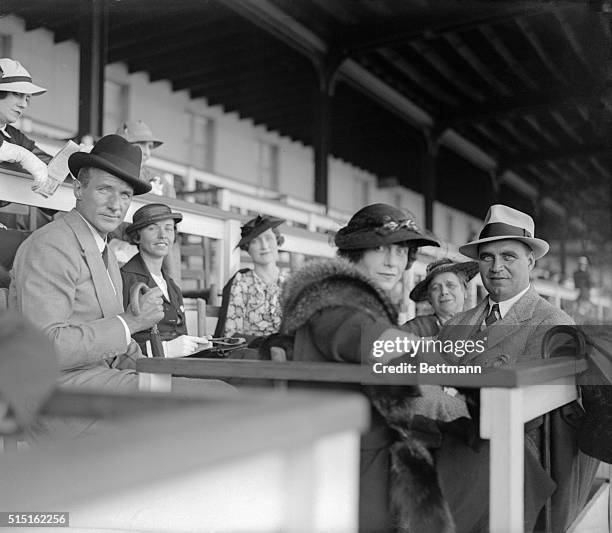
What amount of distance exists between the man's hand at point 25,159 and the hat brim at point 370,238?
93 cm

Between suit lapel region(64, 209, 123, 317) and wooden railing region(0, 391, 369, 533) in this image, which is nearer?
wooden railing region(0, 391, 369, 533)

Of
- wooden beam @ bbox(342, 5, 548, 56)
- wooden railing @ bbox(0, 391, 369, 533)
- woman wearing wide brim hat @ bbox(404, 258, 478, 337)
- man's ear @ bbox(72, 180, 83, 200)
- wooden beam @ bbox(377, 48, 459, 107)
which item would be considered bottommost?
wooden railing @ bbox(0, 391, 369, 533)

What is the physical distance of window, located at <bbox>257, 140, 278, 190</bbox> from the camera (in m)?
8.80

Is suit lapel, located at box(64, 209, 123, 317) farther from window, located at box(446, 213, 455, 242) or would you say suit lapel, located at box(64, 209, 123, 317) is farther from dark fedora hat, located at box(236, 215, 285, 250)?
window, located at box(446, 213, 455, 242)

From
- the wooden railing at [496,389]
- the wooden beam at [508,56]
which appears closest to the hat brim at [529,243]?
the wooden railing at [496,389]

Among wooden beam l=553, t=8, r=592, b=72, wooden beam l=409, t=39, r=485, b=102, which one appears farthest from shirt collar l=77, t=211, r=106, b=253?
wooden beam l=409, t=39, r=485, b=102

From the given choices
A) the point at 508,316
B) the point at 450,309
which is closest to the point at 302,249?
the point at 450,309

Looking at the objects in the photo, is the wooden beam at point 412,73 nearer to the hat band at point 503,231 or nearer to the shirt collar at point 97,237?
the hat band at point 503,231

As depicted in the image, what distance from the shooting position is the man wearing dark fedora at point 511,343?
131 centimetres

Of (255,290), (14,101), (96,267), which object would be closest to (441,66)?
(255,290)

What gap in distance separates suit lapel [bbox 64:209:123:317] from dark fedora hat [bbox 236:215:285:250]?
1312 mm

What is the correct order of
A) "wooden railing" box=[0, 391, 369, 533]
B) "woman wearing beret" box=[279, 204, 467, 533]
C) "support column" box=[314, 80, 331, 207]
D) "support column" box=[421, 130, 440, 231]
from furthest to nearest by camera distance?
1. "support column" box=[421, 130, 440, 231]
2. "support column" box=[314, 80, 331, 207]
3. "woman wearing beret" box=[279, 204, 467, 533]
4. "wooden railing" box=[0, 391, 369, 533]

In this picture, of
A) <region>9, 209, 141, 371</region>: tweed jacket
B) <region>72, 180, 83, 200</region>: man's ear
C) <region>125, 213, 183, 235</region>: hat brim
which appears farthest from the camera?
<region>125, 213, 183, 235</region>: hat brim

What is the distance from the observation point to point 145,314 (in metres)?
1.52
